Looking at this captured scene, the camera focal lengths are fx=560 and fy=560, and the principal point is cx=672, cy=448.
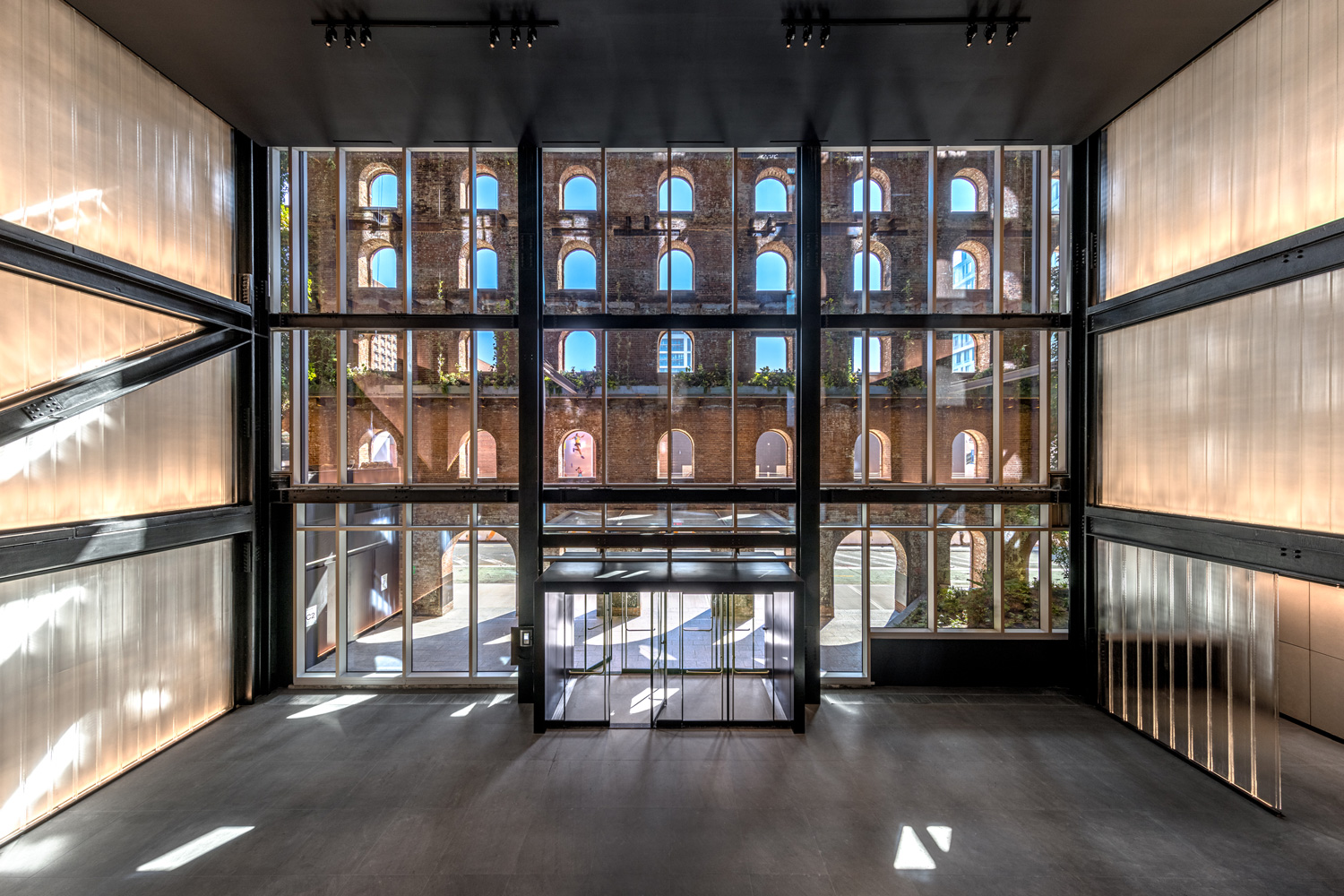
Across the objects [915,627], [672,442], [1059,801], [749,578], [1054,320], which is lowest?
A: [1059,801]

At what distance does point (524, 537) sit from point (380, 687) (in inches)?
140

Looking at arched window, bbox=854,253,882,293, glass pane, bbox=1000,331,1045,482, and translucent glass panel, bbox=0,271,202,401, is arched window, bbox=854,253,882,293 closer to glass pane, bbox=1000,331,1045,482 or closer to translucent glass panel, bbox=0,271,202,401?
glass pane, bbox=1000,331,1045,482

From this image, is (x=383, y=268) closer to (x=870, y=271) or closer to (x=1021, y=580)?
(x=870, y=271)

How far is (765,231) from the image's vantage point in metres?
9.53

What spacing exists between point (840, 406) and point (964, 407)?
218 centimetres

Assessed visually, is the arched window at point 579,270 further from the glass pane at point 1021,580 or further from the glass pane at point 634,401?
the glass pane at point 1021,580

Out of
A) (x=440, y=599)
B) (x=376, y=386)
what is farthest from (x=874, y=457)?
(x=376, y=386)

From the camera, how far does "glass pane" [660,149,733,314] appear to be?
9500 millimetres

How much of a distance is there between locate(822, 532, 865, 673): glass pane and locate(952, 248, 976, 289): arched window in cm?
463

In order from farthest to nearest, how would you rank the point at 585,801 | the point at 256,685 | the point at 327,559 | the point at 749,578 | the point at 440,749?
the point at 327,559 → the point at 256,685 → the point at 749,578 → the point at 440,749 → the point at 585,801

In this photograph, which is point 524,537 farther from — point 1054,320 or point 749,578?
point 1054,320

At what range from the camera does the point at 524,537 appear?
925cm

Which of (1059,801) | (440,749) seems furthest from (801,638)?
(440,749)

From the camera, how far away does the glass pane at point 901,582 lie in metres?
9.58
